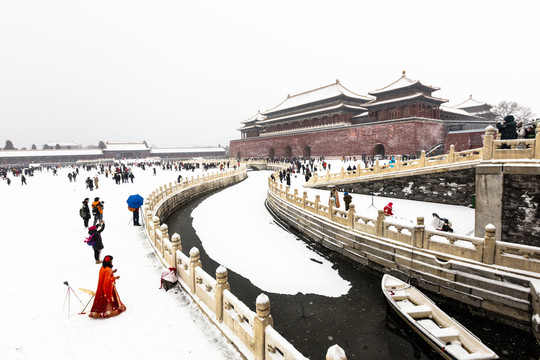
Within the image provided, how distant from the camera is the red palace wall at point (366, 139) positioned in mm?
31281

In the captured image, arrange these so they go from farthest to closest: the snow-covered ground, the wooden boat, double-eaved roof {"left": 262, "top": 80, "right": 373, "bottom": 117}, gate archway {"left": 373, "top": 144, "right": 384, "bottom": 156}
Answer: double-eaved roof {"left": 262, "top": 80, "right": 373, "bottom": 117}, gate archway {"left": 373, "top": 144, "right": 384, "bottom": 156}, the wooden boat, the snow-covered ground

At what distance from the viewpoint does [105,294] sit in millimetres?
4969

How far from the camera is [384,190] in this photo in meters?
16.3

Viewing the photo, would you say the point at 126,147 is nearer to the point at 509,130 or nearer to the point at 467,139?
the point at 467,139

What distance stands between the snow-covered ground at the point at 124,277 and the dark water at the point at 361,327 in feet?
1.82

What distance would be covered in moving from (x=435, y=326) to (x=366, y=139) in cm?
3255

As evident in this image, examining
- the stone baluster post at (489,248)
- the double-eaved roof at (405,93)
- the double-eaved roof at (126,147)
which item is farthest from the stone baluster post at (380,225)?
the double-eaved roof at (126,147)

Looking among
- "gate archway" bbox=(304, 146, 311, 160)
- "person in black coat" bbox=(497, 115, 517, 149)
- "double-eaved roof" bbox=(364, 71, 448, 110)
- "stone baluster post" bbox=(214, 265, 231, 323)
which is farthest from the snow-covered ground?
"gate archway" bbox=(304, 146, 311, 160)

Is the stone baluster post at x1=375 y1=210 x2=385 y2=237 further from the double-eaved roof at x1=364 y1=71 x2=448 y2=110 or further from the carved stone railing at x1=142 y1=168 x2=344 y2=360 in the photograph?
the double-eaved roof at x1=364 y1=71 x2=448 y2=110

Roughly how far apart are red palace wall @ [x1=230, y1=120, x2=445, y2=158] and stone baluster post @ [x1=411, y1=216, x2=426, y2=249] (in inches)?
1053

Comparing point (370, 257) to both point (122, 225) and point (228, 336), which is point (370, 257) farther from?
point (122, 225)

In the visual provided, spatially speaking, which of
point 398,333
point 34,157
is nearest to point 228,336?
point 398,333

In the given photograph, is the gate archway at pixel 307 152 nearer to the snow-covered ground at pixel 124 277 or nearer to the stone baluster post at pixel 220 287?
the snow-covered ground at pixel 124 277

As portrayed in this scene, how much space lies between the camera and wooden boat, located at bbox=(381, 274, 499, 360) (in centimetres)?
502
